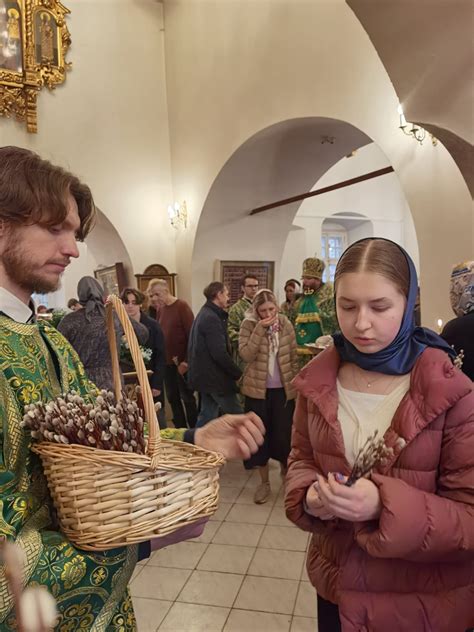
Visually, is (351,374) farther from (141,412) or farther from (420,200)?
(420,200)

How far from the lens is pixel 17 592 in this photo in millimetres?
349

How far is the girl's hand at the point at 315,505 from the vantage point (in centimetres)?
122

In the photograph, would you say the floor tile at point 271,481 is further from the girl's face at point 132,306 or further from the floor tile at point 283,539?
the girl's face at point 132,306

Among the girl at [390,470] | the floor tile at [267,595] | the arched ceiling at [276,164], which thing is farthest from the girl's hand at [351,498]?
the arched ceiling at [276,164]

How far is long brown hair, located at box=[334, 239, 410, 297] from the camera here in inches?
48.4

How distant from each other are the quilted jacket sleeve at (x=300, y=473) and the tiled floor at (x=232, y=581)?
53.5 inches

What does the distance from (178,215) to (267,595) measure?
6038mm

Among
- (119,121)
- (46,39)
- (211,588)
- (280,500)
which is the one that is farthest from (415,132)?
(46,39)

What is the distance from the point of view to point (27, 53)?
22.3ft

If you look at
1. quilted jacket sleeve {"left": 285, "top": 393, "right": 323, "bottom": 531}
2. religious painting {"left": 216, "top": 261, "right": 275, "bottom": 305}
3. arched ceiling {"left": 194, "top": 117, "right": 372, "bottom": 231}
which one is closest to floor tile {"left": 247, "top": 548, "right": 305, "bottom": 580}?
quilted jacket sleeve {"left": 285, "top": 393, "right": 323, "bottom": 531}

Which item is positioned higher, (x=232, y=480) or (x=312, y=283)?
(x=312, y=283)

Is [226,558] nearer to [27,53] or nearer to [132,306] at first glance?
[132,306]

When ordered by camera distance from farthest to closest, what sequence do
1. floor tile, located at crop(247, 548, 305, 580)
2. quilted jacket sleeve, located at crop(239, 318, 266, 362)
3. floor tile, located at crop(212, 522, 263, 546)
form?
quilted jacket sleeve, located at crop(239, 318, 266, 362) < floor tile, located at crop(212, 522, 263, 546) < floor tile, located at crop(247, 548, 305, 580)

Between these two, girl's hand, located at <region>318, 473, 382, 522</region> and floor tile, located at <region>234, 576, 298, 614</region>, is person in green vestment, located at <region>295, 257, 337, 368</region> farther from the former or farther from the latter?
girl's hand, located at <region>318, 473, 382, 522</region>
